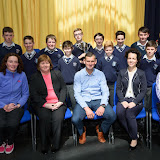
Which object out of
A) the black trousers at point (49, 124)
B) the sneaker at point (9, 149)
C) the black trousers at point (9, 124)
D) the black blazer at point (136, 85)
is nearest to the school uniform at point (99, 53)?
the black blazer at point (136, 85)

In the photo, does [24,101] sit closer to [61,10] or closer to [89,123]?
[89,123]

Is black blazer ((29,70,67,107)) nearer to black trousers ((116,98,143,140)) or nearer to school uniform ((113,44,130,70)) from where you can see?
black trousers ((116,98,143,140))

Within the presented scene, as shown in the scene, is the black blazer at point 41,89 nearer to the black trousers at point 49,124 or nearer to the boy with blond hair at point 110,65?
the black trousers at point 49,124

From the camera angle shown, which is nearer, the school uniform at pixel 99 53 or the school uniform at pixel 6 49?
the school uniform at pixel 6 49

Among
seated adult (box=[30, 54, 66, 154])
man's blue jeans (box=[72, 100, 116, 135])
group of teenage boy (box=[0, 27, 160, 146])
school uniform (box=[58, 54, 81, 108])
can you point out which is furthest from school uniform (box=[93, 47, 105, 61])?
man's blue jeans (box=[72, 100, 116, 135])

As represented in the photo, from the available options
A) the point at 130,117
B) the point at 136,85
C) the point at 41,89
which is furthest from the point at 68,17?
the point at 130,117

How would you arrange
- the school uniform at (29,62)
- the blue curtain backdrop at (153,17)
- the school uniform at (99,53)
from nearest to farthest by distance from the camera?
1. the school uniform at (29,62)
2. the school uniform at (99,53)
3. the blue curtain backdrop at (153,17)

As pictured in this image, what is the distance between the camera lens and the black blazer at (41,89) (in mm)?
2586

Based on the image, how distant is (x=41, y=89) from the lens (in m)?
2.62

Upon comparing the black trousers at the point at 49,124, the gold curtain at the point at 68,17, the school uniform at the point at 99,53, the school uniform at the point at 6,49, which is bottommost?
the black trousers at the point at 49,124

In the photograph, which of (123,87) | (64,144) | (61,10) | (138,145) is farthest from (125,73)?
(61,10)

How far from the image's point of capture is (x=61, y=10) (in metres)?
4.59

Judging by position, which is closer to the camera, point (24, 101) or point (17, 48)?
point (24, 101)

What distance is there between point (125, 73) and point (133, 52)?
344 mm
